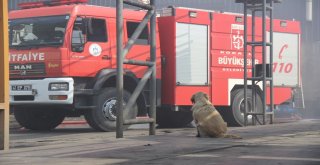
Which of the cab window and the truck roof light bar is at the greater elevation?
the truck roof light bar

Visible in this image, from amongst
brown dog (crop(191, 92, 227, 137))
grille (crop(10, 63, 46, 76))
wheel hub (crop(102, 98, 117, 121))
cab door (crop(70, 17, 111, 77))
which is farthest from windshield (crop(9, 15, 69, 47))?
brown dog (crop(191, 92, 227, 137))

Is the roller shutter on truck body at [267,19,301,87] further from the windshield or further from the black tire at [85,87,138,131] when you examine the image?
the windshield

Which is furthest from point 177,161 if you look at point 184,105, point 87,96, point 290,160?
point 184,105

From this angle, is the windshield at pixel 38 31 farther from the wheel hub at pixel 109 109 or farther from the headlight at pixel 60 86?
the wheel hub at pixel 109 109

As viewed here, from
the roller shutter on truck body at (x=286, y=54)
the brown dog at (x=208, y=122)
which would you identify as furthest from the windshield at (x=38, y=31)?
the roller shutter on truck body at (x=286, y=54)

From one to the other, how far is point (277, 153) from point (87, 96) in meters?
5.67

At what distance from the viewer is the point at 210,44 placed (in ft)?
50.0

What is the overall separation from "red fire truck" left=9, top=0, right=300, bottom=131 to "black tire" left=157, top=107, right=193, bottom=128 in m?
0.03

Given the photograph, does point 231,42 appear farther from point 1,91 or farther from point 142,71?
point 1,91

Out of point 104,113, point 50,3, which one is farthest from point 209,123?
point 50,3

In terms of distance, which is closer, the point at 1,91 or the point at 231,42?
the point at 1,91

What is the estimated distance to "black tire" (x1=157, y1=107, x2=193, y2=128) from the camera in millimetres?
16094

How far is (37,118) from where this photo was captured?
14.8 meters

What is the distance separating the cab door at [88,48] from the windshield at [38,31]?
316 millimetres
